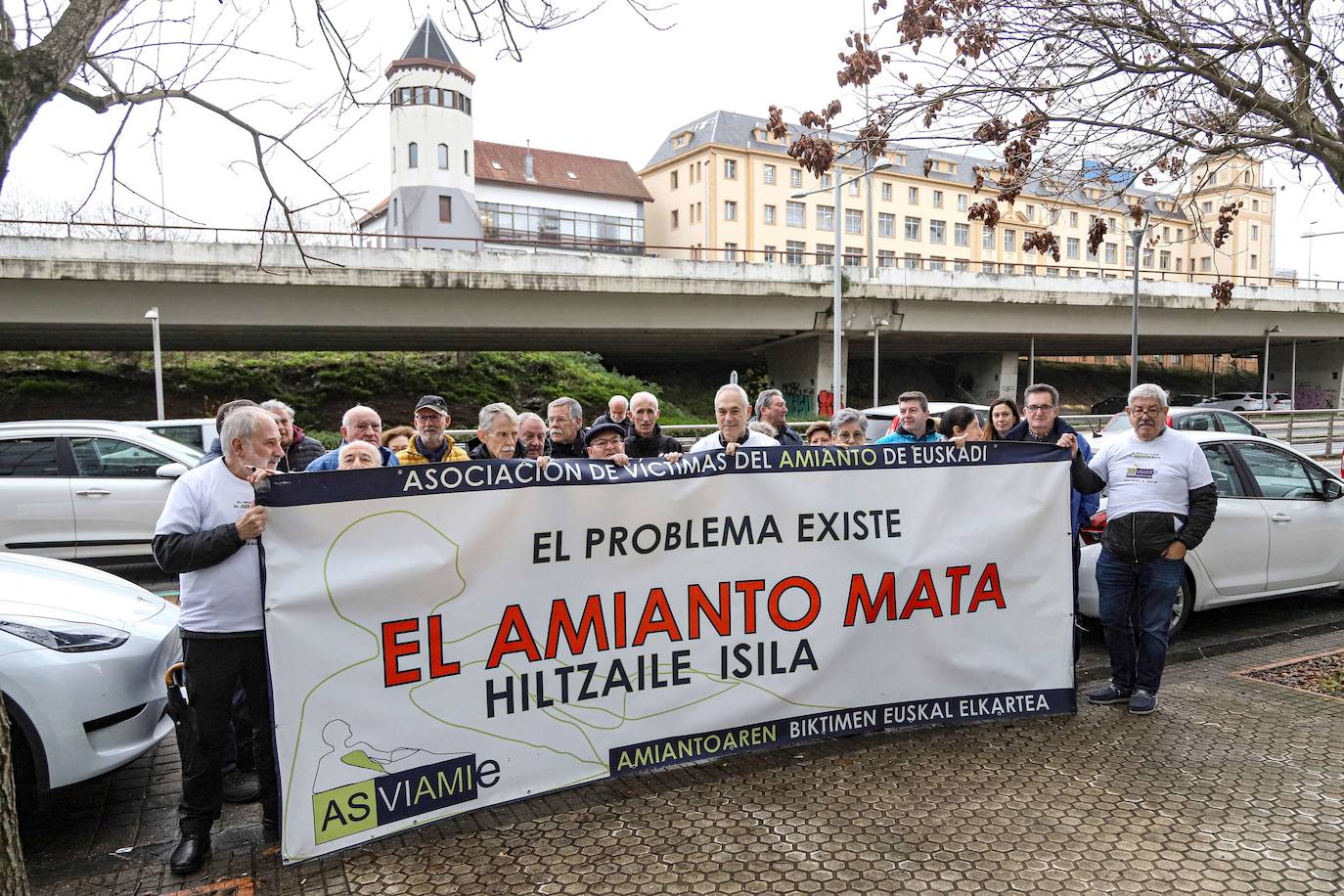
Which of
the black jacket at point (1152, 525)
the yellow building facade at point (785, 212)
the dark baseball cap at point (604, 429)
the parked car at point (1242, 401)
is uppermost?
the yellow building facade at point (785, 212)

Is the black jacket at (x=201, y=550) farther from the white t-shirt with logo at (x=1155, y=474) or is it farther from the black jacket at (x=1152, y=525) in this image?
the white t-shirt with logo at (x=1155, y=474)

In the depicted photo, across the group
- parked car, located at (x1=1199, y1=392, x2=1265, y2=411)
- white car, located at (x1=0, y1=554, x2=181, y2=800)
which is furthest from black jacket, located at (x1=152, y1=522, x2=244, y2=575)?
parked car, located at (x1=1199, y1=392, x2=1265, y2=411)

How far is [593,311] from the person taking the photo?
29031mm

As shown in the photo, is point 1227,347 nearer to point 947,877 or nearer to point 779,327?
point 779,327

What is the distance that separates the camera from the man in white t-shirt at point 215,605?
357 centimetres

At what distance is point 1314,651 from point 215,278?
24.7 metres

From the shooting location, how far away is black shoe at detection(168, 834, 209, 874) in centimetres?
353

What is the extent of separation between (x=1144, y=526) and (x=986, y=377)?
42.4 metres

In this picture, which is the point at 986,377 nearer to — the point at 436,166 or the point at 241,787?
the point at 436,166

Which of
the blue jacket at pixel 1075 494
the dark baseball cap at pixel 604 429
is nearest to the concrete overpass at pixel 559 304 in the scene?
the dark baseball cap at pixel 604 429

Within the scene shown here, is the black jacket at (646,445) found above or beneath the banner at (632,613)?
above

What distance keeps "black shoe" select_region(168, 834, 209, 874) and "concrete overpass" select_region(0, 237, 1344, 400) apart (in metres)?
15.2

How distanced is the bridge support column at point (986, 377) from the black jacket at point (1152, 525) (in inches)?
1560

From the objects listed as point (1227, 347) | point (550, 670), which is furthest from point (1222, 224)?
point (1227, 347)
